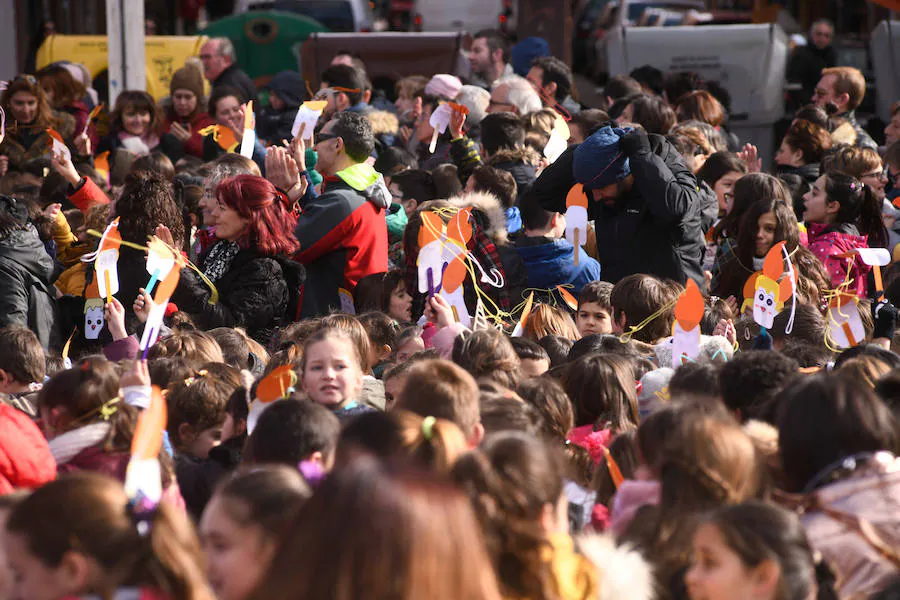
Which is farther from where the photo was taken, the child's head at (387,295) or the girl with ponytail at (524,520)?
the child's head at (387,295)

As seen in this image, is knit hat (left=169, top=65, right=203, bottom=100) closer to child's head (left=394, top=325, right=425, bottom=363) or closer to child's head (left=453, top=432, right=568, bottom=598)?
child's head (left=394, top=325, right=425, bottom=363)

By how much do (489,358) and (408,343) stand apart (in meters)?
0.91

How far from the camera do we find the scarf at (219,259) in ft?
17.9

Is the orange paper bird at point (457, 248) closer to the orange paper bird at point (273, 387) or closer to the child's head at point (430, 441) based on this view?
the orange paper bird at point (273, 387)

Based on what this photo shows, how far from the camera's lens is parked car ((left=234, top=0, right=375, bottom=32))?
17.3m

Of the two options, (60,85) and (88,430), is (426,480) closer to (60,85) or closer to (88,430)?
(88,430)

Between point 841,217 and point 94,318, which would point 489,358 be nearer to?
point 94,318

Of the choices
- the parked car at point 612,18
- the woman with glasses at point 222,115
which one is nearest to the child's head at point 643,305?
the woman with glasses at point 222,115

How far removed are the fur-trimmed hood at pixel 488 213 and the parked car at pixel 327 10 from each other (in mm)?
11596

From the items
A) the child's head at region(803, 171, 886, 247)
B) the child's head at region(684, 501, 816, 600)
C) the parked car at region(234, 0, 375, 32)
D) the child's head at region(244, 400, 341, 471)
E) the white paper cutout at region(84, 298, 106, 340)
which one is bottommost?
the parked car at region(234, 0, 375, 32)

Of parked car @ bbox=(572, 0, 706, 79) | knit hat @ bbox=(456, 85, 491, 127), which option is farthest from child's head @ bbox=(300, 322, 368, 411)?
parked car @ bbox=(572, 0, 706, 79)

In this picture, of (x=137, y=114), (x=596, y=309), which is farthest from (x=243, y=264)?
(x=137, y=114)

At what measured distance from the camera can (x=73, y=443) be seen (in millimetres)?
3625

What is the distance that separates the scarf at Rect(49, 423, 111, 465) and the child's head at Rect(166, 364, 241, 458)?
0.52 metres
